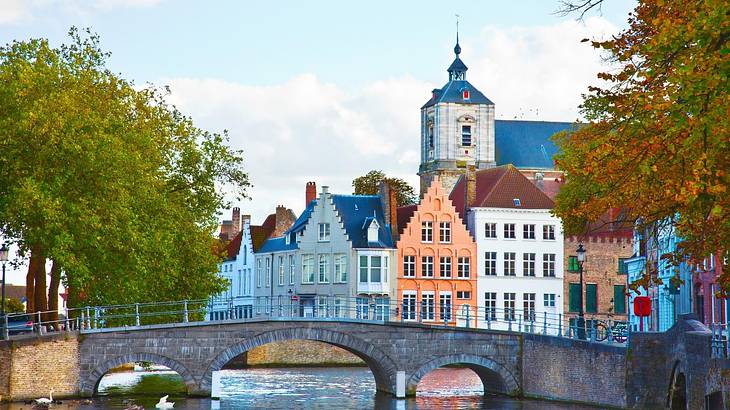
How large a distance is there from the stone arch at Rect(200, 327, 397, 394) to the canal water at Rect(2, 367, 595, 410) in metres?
0.86

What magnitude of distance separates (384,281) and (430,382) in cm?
1702

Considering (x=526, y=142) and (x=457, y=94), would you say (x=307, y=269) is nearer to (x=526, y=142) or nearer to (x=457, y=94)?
(x=457, y=94)

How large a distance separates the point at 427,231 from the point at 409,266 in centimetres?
227

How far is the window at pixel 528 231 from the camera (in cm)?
8106

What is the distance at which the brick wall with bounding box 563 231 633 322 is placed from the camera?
81438 millimetres

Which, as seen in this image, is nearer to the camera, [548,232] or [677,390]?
[677,390]

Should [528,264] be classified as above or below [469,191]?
below

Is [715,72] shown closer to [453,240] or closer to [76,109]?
[76,109]

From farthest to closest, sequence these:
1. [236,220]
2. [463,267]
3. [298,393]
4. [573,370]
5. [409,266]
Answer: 1. [236,220]
2. [463,267]
3. [409,266]
4. [298,393]
5. [573,370]

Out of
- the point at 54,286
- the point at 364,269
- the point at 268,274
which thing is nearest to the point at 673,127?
the point at 54,286

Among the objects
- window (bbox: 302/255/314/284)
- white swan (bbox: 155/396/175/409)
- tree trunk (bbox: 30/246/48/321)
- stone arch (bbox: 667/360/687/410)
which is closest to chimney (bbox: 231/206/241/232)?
window (bbox: 302/255/314/284)

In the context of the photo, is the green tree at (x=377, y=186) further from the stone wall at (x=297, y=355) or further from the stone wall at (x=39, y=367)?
the stone wall at (x=39, y=367)

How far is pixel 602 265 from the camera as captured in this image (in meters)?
81.8

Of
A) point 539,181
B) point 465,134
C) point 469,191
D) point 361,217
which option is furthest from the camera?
point 465,134
